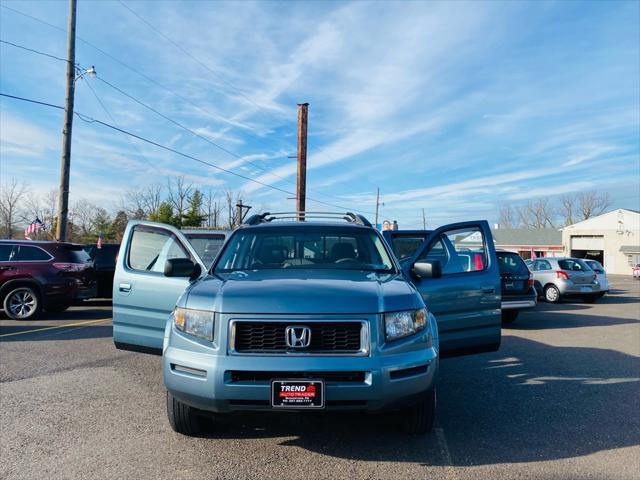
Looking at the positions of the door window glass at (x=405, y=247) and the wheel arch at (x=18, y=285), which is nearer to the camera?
the door window glass at (x=405, y=247)

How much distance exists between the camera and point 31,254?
11164 millimetres

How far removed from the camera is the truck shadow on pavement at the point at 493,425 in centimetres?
371

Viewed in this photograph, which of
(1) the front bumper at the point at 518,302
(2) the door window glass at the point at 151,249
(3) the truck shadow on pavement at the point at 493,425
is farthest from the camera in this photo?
(1) the front bumper at the point at 518,302

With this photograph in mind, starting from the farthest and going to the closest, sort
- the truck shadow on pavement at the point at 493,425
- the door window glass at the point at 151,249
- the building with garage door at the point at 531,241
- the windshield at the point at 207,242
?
the building with garage door at the point at 531,241 < the windshield at the point at 207,242 < the door window glass at the point at 151,249 < the truck shadow on pavement at the point at 493,425

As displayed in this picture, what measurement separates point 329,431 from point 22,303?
963cm

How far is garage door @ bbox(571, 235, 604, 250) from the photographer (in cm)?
5853

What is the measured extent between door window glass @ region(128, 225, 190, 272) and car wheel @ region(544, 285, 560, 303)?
46.3 ft

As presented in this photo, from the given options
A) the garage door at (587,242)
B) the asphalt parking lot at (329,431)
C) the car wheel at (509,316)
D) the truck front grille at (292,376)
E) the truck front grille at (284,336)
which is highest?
the garage door at (587,242)

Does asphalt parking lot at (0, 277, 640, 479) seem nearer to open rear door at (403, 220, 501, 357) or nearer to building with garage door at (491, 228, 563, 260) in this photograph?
open rear door at (403, 220, 501, 357)

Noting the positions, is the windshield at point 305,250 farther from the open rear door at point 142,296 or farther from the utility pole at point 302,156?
the utility pole at point 302,156

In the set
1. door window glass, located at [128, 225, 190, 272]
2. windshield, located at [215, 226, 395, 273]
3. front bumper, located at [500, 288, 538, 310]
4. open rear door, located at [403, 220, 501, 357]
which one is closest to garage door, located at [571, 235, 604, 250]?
front bumper, located at [500, 288, 538, 310]

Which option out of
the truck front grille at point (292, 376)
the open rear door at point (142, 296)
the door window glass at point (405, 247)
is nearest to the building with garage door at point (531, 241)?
the door window glass at point (405, 247)

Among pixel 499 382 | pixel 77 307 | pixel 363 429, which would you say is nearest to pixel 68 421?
pixel 363 429

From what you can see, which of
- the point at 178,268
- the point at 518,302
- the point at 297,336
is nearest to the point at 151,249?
the point at 178,268
